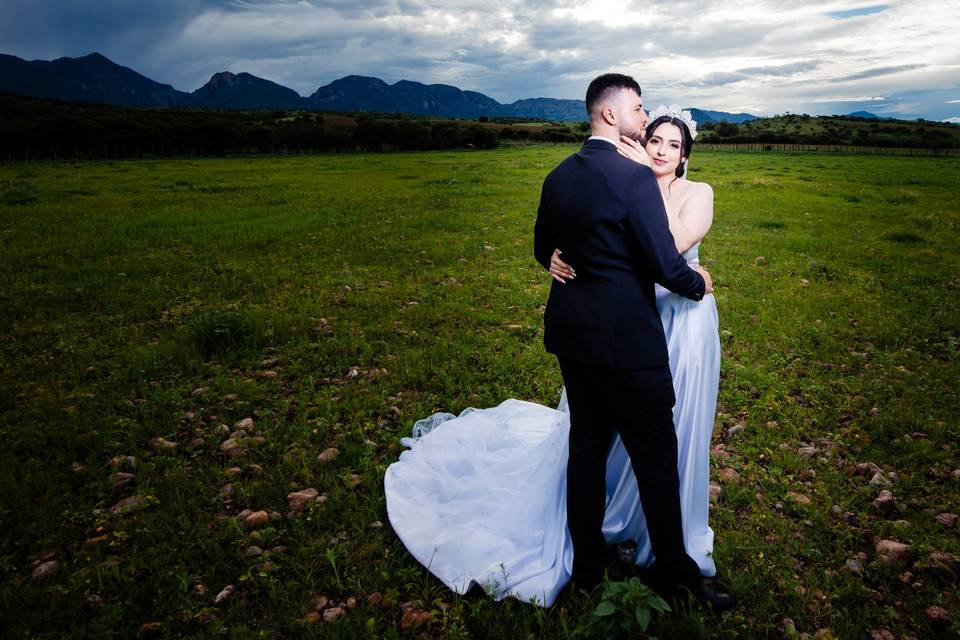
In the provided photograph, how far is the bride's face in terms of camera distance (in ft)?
14.0

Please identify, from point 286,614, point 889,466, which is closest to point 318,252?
point 286,614

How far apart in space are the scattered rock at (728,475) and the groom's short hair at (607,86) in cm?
422

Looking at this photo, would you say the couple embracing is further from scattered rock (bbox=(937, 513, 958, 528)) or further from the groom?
scattered rock (bbox=(937, 513, 958, 528))

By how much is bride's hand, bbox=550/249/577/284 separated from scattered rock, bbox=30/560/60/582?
4.73 metres

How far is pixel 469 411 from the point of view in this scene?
6.78m

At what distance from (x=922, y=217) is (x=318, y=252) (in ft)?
74.2

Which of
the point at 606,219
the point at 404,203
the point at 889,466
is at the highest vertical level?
the point at 606,219

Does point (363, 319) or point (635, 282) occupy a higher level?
point (635, 282)

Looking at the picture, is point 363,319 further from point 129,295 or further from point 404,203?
point 404,203

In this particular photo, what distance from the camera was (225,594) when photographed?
4141 mm

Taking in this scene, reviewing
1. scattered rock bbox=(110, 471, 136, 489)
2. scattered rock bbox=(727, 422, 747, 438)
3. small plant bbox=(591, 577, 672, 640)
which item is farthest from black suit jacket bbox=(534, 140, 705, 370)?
scattered rock bbox=(110, 471, 136, 489)

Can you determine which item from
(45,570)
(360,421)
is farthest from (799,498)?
(45,570)

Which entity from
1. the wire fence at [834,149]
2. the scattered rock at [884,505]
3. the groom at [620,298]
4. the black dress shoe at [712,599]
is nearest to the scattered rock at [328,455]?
the groom at [620,298]

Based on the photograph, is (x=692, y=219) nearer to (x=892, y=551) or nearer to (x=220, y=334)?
(x=892, y=551)
